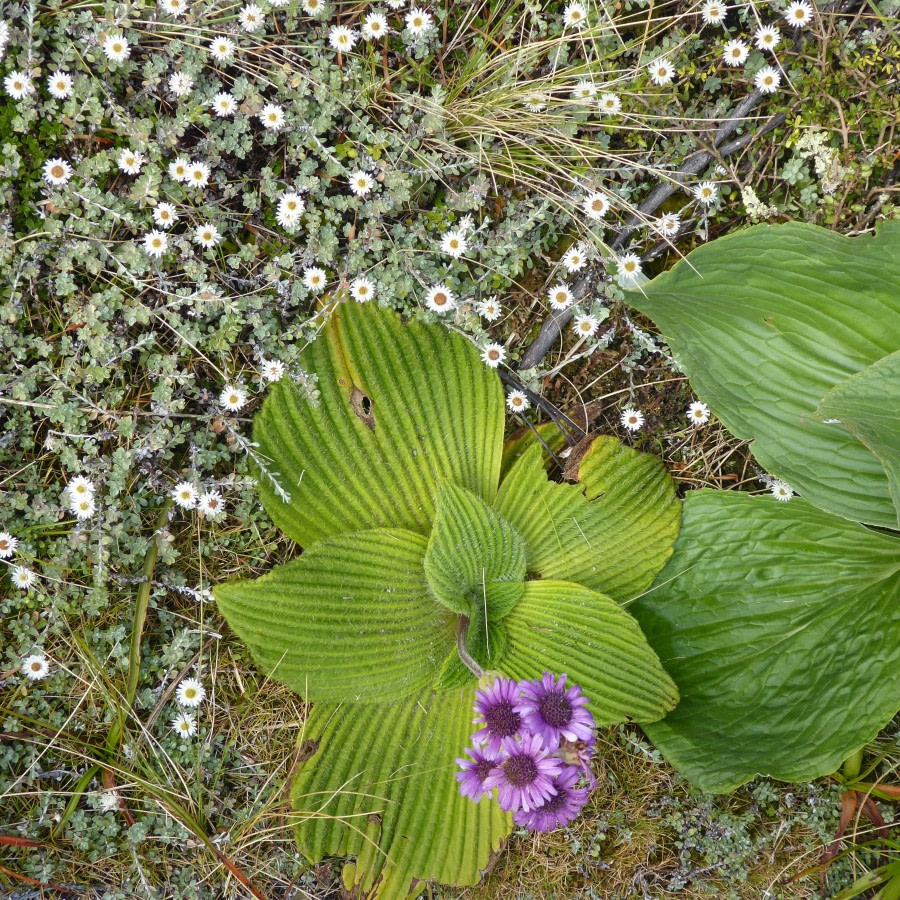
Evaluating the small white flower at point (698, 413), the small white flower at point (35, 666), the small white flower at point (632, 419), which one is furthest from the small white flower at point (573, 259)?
the small white flower at point (35, 666)

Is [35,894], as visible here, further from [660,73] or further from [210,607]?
[660,73]

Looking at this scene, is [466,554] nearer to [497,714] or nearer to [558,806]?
[497,714]

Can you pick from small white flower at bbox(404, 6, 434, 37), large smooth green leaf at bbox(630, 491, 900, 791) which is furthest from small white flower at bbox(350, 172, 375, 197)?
large smooth green leaf at bbox(630, 491, 900, 791)

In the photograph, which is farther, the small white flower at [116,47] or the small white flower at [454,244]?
the small white flower at [454,244]

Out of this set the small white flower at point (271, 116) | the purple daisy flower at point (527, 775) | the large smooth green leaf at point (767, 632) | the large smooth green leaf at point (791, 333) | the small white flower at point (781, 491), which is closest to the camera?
the purple daisy flower at point (527, 775)

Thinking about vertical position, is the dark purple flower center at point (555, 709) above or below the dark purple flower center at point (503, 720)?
above

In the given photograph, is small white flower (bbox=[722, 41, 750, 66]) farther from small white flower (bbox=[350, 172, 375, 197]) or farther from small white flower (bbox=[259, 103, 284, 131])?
small white flower (bbox=[259, 103, 284, 131])

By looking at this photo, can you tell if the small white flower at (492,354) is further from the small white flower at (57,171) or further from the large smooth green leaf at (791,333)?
the small white flower at (57,171)
